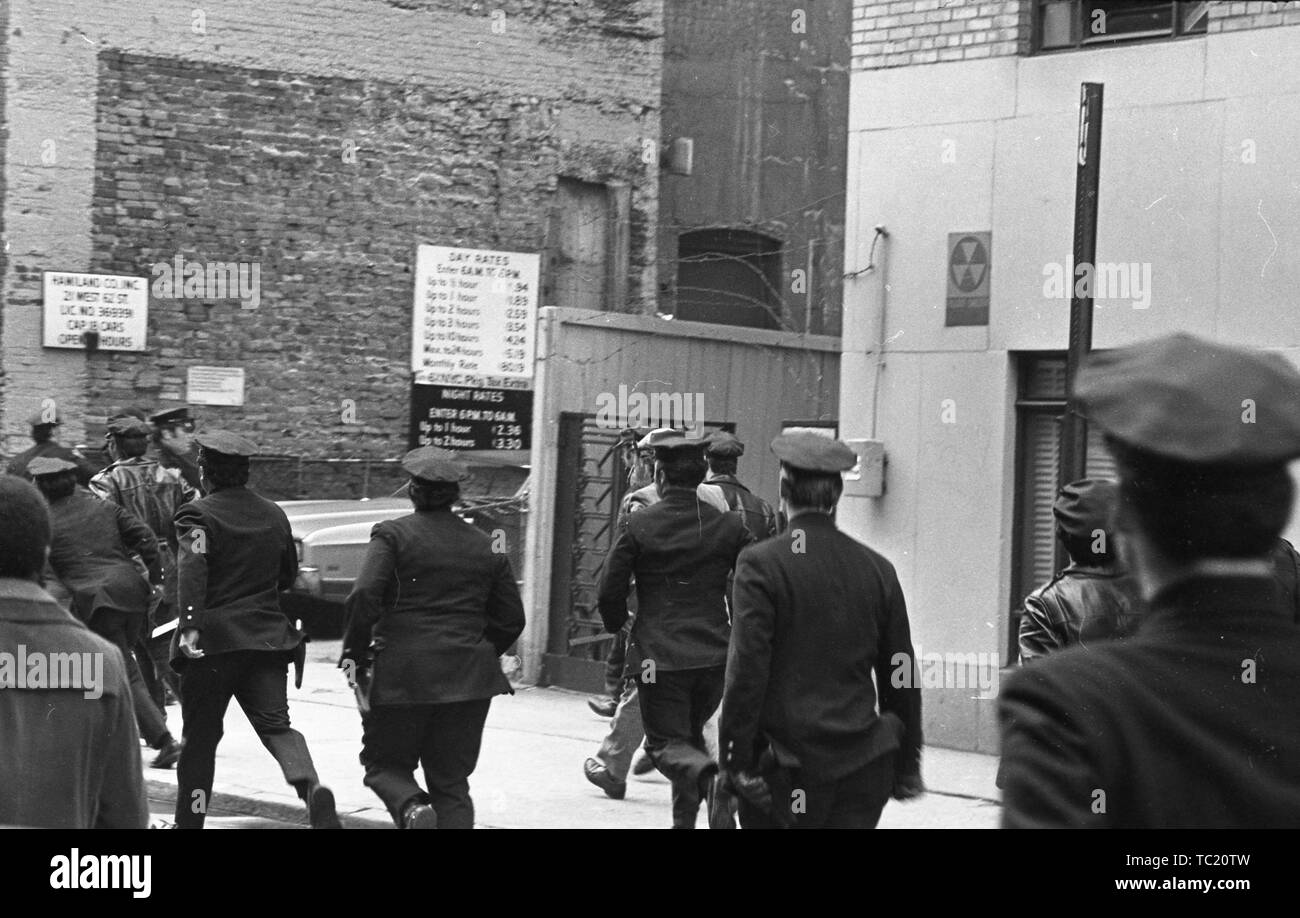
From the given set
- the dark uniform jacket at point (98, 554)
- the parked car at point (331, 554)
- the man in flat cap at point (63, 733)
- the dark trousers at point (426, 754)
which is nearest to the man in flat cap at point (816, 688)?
the dark trousers at point (426, 754)

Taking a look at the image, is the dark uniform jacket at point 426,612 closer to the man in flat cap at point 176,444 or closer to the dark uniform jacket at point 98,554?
the dark uniform jacket at point 98,554

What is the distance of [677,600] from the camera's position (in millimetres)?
8391

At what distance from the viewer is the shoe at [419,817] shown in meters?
7.28

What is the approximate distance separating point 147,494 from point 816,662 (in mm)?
6233

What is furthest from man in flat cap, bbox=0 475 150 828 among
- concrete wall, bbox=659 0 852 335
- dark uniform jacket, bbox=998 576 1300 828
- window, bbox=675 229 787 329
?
window, bbox=675 229 787 329

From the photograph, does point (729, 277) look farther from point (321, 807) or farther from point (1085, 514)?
point (1085, 514)

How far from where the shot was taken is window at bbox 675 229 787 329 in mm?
22203

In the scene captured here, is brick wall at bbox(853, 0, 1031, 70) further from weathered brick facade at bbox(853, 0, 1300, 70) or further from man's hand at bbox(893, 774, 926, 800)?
man's hand at bbox(893, 774, 926, 800)

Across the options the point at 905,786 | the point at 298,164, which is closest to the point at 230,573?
the point at 905,786

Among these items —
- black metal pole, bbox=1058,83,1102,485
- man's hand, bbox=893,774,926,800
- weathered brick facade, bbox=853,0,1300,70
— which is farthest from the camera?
weathered brick facade, bbox=853,0,1300,70

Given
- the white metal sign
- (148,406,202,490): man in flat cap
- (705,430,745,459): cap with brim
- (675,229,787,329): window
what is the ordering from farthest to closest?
(675,229,787,329): window
the white metal sign
(148,406,202,490): man in flat cap
(705,430,745,459): cap with brim

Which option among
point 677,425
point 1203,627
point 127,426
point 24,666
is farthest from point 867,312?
point 1203,627

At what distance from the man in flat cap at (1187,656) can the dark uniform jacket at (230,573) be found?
6.45 meters

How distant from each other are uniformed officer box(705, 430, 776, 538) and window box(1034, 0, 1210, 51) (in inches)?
128
